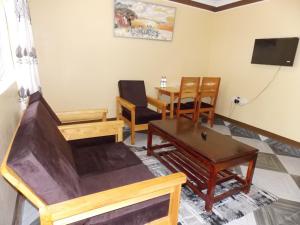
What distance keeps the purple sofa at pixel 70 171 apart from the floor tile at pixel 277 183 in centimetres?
143

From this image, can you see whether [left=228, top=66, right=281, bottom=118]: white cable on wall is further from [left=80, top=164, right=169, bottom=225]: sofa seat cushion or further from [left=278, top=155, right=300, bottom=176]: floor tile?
[left=80, top=164, right=169, bottom=225]: sofa seat cushion

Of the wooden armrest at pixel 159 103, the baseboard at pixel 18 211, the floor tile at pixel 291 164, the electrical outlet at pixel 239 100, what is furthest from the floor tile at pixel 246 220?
the electrical outlet at pixel 239 100

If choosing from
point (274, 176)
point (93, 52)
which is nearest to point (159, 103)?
point (93, 52)

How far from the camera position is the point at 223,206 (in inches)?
71.0

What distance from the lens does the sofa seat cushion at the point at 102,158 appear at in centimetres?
154

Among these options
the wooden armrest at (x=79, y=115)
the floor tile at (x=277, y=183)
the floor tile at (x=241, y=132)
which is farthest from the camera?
the floor tile at (x=241, y=132)

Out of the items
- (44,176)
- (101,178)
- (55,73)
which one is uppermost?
(55,73)

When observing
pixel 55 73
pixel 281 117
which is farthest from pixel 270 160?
pixel 55 73

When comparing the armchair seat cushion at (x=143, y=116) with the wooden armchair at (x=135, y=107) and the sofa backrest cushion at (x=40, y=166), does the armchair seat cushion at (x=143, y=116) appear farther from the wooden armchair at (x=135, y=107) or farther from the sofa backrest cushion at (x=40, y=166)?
the sofa backrest cushion at (x=40, y=166)

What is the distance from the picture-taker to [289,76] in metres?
3.07

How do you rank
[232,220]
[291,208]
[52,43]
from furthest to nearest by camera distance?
[52,43] < [291,208] < [232,220]

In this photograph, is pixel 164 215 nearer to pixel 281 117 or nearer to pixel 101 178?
pixel 101 178

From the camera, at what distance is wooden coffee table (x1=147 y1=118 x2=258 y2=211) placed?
1.70 meters

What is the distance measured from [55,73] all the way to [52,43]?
44cm
